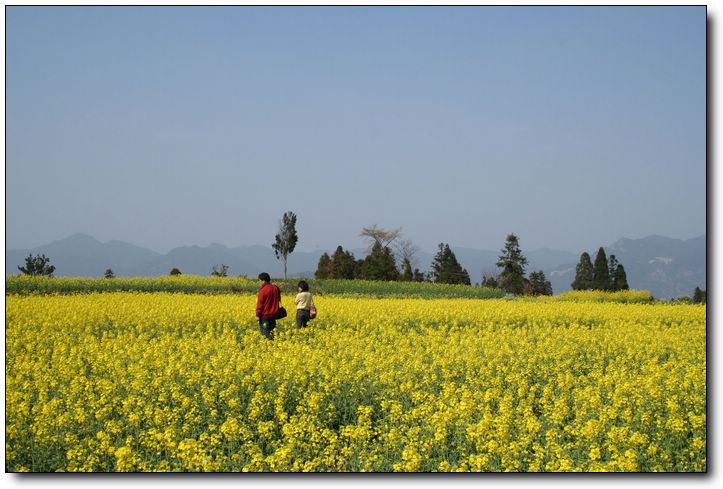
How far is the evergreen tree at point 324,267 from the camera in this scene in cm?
4147

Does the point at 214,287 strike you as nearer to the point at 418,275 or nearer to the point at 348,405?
the point at 418,275

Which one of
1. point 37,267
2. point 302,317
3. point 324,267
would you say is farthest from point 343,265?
point 302,317

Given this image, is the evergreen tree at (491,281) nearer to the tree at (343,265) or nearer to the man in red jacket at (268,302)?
the tree at (343,265)

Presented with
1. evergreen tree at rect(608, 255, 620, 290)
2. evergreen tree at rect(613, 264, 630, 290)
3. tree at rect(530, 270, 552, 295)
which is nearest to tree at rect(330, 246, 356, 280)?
tree at rect(530, 270, 552, 295)

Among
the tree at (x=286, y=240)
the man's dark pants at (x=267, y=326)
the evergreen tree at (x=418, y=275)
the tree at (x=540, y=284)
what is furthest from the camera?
the evergreen tree at (x=418, y=275)

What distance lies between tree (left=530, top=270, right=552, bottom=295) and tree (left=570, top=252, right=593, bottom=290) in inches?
305

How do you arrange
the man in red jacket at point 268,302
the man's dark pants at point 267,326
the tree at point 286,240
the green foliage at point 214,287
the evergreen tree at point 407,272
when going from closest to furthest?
the man in red jacket at point 268,302, the man's dark pants at point 267,326, the green foliage at point 214,287, the tree at point 286,240, the evergreen tree at point 407,272

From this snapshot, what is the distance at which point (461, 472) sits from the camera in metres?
6.17

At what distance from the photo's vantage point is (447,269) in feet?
154

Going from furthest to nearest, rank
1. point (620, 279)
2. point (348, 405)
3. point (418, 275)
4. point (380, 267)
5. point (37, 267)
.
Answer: point (418, 275) → point (380, 267) → point (620, 279) → point (37, 267) → point (348, 405)

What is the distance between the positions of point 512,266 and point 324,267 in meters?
11.0

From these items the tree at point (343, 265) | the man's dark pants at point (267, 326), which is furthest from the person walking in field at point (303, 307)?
the tree at point (343, 265)

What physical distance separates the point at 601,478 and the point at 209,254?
23.7 m

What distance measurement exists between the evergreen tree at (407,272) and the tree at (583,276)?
10.3m
